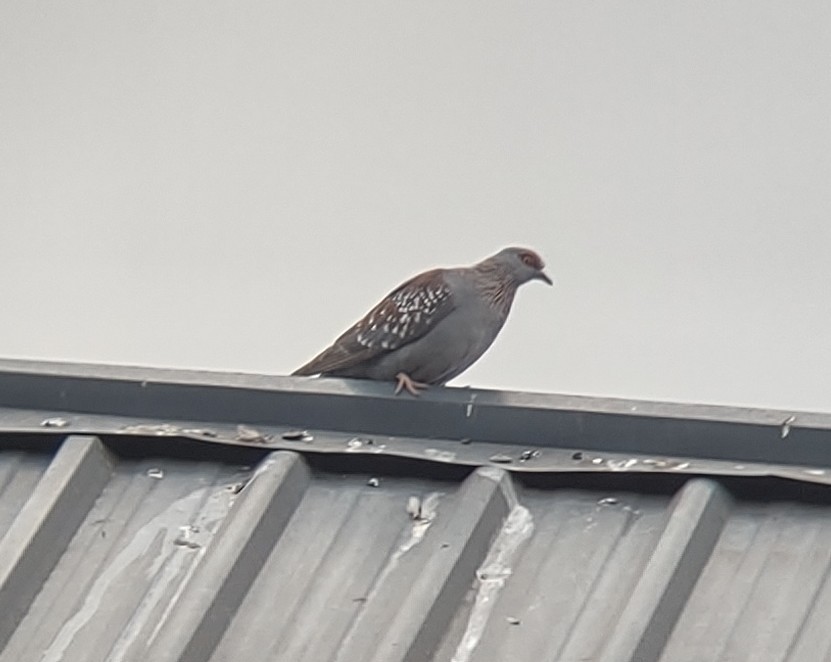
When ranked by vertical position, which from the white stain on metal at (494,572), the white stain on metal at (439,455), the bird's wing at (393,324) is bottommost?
the white stain on metal at (494,572)

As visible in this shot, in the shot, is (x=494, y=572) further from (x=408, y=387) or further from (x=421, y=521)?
(x=408, y=387)

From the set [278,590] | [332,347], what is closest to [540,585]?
[278,590]

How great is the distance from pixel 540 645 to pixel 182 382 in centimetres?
150

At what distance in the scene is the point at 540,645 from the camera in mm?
4164

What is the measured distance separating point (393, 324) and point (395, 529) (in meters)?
2.25

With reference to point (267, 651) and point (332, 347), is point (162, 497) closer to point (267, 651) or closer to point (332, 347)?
point (267, 651)

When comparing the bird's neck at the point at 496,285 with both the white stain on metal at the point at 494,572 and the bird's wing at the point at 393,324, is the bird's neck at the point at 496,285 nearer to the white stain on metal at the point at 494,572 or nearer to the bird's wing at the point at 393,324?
the bird's wing at the point at 393,324

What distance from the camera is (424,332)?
6.80m

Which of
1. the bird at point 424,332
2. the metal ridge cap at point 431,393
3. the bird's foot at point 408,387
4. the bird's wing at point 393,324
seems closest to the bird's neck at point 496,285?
the bird at point 424,332

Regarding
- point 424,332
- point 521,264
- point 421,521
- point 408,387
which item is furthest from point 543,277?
point 421,521

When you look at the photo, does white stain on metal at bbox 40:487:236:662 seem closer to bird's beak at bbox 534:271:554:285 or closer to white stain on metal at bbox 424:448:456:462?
white stain on metal at bbox 424:448:456:462

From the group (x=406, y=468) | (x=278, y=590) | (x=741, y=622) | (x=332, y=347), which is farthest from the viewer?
(x=332, y=347)

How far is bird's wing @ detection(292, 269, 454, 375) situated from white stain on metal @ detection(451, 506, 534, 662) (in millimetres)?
2191

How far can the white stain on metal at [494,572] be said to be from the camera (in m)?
4.23
